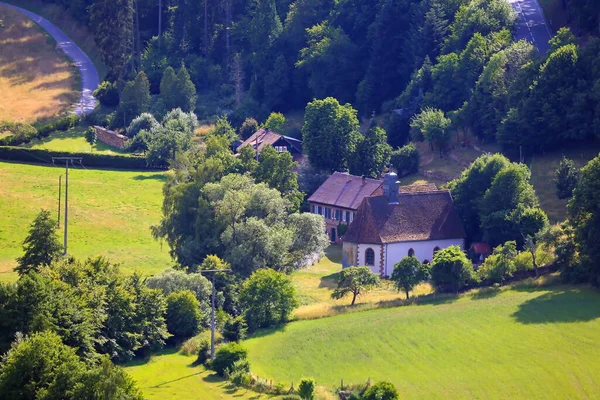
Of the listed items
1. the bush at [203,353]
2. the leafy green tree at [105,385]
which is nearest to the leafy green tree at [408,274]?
the bush at [203,353]

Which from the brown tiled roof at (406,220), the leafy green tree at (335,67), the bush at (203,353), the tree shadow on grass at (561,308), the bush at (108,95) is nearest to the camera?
the bush at (203,353)

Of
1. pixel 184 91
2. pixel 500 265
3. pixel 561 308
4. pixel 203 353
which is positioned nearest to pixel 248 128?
pixel 184 91

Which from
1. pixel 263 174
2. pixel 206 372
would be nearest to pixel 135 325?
pixel 206 372

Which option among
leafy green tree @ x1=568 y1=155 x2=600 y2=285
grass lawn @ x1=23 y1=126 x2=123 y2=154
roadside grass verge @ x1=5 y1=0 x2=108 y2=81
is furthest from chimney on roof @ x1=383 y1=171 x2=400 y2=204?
roadside grass verge @ x1=5 y1=0 x2=108 y2=81

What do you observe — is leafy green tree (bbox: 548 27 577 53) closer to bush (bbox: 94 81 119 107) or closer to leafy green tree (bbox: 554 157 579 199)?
leafy green tree (bbox: 554 157 579 199)

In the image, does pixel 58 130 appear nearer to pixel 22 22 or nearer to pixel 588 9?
pixel 22 22

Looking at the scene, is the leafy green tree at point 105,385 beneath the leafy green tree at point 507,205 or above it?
beneath

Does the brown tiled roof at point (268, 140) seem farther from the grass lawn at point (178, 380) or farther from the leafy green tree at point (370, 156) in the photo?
the grass lawn at point (178, 380)
